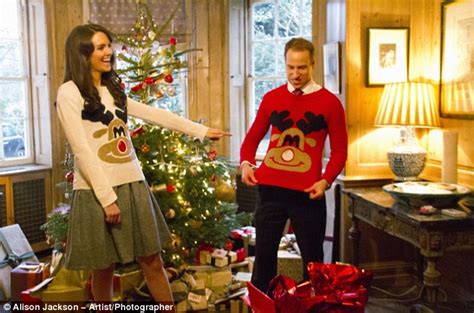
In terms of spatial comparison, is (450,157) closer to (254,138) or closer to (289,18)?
(254,138)

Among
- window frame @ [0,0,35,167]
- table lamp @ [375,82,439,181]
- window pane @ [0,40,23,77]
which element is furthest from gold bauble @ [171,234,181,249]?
window pane @ [0,40,23,77]

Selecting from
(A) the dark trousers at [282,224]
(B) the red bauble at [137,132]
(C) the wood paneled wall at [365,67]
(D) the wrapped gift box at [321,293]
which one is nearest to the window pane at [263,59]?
(C) the wood paneled wall at [365,67]

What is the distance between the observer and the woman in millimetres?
2057

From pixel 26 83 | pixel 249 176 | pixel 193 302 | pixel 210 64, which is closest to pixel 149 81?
pixel 249 176

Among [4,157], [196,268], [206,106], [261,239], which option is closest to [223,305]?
[196,268]

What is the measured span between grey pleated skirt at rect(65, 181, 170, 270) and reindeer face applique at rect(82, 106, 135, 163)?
4.8 inches

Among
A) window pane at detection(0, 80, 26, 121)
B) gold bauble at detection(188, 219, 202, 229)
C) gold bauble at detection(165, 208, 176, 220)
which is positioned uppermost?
window pane at detection(0, 80, 26, 121)

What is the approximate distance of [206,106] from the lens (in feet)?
14.2

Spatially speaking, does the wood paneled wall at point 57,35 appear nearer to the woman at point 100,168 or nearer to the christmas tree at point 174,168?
the christmas tree at point 174,168

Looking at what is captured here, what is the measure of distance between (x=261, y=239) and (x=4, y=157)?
258 cm

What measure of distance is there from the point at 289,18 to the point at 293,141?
215 cm

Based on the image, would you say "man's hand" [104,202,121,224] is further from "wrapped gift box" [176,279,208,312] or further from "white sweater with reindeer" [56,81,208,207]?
"wrapped gift box" [176,279,208,312]

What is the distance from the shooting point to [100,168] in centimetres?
206

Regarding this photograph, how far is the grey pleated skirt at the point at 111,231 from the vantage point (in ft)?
6.94
